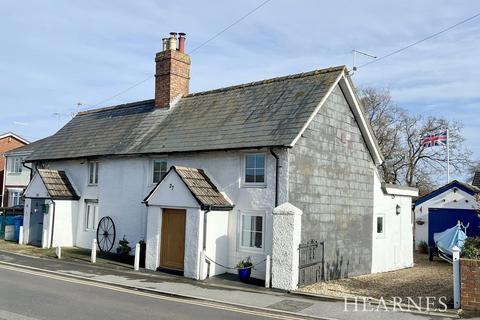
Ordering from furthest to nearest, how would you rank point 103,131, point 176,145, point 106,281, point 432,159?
1. point 432,159
2. point 103,131
3. point 176,145
4. point 106,281

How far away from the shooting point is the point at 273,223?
14.7 meters

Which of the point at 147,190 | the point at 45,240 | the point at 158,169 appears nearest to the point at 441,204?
the point at 158,169

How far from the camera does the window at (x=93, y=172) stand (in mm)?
22922

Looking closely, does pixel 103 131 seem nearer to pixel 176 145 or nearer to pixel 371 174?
pixel 176 145

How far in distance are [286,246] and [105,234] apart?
1044 cm

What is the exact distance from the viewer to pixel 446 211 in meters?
A: 26.3

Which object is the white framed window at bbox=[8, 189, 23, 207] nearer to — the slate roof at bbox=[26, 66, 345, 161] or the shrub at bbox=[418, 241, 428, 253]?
the slate roof at bbox=[26, 66, 345, 161]

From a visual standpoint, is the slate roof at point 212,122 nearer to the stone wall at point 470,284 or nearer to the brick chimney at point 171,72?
the brick chimney at point 171,72

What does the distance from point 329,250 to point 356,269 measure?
8.28 ft

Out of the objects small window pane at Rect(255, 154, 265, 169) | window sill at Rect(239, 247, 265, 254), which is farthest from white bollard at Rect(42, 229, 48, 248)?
small window pane at Rect(255, 154, 265, 169)

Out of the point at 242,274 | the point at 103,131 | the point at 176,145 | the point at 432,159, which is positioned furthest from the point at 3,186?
the point at 432,159

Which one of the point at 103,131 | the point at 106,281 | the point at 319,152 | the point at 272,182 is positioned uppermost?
the point at 103,131

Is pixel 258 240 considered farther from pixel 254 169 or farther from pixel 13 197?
pixel 13 197

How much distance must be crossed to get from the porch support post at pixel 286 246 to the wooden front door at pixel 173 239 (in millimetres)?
3794
